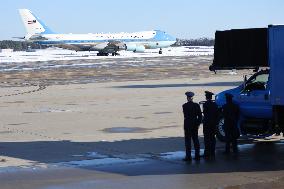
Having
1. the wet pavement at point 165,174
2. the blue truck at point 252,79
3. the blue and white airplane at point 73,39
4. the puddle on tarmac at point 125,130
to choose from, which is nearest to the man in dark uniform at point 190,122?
the wet pavement at point 165,174

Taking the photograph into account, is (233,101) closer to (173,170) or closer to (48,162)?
(173,170)

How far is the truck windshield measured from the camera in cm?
1561

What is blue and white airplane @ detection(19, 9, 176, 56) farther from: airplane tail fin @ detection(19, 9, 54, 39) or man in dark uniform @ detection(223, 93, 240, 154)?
man in dark uniform @ detection(223, 93, 240, 154)

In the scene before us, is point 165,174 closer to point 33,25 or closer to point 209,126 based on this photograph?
point 209,126

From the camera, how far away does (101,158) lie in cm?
1423

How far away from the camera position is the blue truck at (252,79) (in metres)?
15.1

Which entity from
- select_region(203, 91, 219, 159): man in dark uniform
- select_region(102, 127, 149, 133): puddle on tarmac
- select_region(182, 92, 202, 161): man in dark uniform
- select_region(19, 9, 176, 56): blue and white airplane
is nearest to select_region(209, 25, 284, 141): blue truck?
select_region(203, 91, 219, 159): man in dark uniform

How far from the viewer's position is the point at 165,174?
483 inches

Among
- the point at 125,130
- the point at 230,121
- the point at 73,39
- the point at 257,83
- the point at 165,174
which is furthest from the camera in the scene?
the point at 73,39

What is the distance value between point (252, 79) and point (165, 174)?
4614mm

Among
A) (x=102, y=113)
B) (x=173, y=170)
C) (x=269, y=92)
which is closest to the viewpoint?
(x=173, y=170)

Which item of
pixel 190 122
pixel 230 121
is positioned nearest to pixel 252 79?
pixel 230 121

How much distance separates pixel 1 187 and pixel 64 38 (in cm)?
10215

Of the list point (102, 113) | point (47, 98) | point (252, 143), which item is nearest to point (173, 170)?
point (252, 143)
